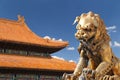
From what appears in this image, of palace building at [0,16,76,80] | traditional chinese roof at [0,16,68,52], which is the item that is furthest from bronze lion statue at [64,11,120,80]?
traditional chinese roof at [0,16,68,52]

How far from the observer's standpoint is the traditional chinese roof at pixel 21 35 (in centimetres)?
2502

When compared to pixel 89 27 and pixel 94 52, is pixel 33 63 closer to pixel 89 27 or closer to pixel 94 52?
pixel 94 52

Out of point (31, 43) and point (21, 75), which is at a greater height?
point (31, 43)

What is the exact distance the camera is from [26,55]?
2536cm

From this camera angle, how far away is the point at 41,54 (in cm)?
2653

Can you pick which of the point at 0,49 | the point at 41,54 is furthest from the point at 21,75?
the point at 41,54

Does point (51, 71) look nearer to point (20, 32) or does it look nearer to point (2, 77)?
point (2, 77)

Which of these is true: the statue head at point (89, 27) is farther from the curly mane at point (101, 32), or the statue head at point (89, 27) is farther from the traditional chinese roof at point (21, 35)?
the traditional chinese roof at point (21, 35)

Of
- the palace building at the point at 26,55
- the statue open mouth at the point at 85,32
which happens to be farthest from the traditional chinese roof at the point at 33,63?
the statue open mouth at the point at 85,32

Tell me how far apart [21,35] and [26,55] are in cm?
208

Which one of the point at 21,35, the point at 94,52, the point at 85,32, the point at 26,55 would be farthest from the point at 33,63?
the point at 85,32

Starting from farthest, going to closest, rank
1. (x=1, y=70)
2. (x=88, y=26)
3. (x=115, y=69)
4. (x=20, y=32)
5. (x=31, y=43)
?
(x=20, y=32), (x=31, y=43), (x=1, y=70), (x=115, y=69), (x=88, y=26)

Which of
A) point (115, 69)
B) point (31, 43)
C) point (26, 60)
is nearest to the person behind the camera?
point (115, 69)

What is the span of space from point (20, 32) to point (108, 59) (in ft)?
76.7
